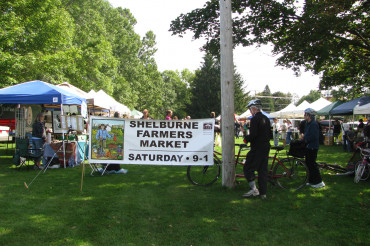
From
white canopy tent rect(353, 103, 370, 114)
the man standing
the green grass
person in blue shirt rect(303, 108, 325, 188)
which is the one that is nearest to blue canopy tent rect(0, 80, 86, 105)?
the green grass

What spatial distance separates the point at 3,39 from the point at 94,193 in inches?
534

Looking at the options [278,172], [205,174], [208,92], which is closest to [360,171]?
[278,172]

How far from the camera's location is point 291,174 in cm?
717

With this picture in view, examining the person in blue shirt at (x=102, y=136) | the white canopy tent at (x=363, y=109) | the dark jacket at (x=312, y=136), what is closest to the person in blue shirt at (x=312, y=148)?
the dark jacket at (x=312, y=136)

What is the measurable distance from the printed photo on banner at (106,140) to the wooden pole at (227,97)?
2.44 metres

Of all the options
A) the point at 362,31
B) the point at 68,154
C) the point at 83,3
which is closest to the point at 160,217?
the point at 68,154

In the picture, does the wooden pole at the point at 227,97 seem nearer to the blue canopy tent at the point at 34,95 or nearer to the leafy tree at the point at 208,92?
the blue canopy tent at the point at 34,95

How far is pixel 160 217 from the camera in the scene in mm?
5059

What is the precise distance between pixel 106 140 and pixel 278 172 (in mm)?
4122

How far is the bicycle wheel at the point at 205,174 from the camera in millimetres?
7371

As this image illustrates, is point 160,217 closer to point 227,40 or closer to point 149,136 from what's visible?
point 149,136

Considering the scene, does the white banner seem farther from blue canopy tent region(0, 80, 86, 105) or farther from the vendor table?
blue canopy tent region(0, 80, 86, 105)

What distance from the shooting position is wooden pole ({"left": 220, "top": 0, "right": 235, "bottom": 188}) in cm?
699

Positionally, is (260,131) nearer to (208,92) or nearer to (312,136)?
(312,136)
